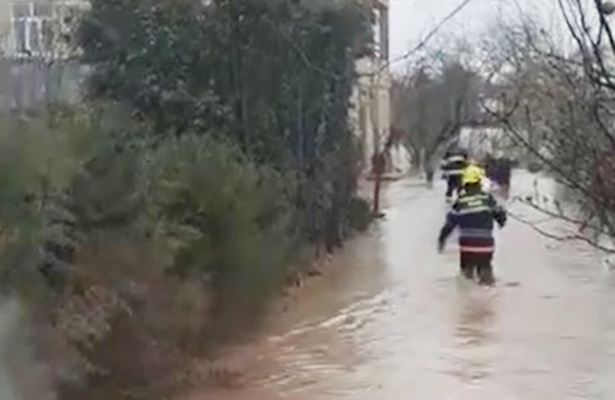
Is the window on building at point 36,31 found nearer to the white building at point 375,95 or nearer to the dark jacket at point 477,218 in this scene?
the white building at point 375,95

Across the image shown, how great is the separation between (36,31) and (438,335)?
409 inches

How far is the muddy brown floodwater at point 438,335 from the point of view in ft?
39.5

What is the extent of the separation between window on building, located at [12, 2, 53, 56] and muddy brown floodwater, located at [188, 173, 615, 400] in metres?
5.12

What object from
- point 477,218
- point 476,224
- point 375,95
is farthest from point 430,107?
point 477,218

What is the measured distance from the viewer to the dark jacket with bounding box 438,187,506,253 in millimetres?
18484

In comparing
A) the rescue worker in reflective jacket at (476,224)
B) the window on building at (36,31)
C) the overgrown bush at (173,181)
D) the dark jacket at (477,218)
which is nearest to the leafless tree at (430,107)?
the overgrown bush at (173,181)

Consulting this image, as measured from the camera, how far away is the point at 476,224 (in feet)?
61.5

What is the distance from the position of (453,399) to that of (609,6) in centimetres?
595

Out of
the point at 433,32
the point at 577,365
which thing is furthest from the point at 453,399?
the point at 433,32

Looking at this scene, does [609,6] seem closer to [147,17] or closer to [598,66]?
[598,66]

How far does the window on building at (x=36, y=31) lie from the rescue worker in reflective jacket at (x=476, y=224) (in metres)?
6.12

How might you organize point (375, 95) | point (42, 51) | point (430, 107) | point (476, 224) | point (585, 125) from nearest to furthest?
point (585, 125) < point (476, 224) < point (42, 51) < point (375, 95) < point (430, 107)

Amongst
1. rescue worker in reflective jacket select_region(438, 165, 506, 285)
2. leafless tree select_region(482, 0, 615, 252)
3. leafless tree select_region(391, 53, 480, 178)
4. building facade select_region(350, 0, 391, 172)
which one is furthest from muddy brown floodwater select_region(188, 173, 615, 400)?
leafless tree select_region(391, 53, 480, 178)

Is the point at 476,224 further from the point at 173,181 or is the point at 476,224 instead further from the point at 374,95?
the point at 374,95
